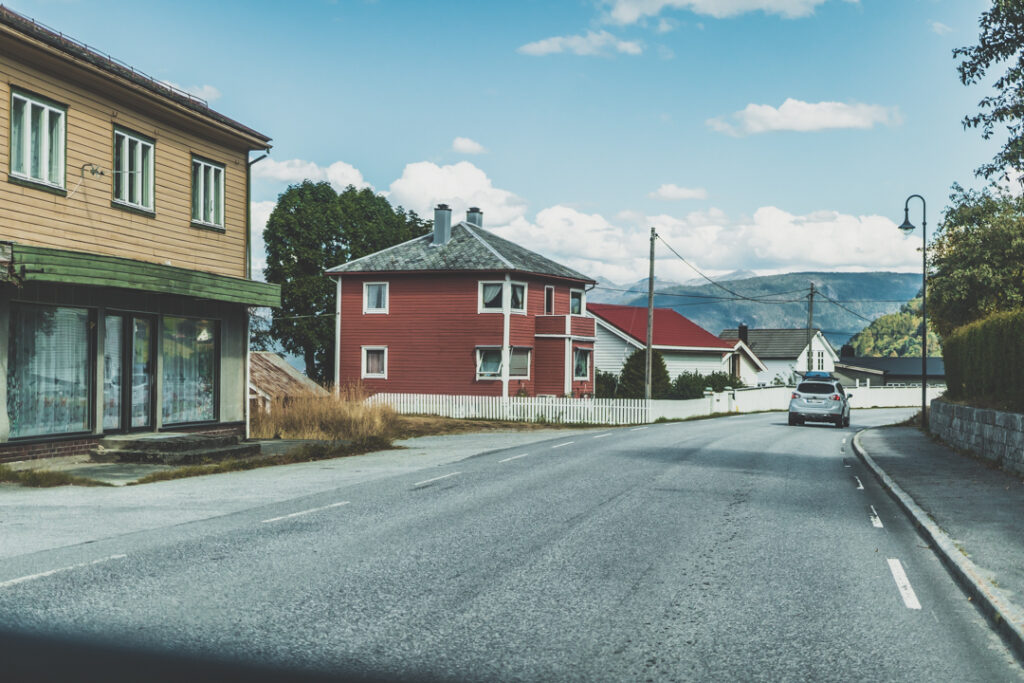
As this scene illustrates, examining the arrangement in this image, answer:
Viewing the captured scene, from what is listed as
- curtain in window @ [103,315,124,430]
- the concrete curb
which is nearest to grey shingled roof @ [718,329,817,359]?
curtain in window @ [103,315,124,430]

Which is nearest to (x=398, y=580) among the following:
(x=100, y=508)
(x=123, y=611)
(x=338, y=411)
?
(x=123, y=611)

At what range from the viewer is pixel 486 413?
37.3 m

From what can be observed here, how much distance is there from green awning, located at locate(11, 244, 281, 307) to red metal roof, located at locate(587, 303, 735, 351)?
36.5 metres

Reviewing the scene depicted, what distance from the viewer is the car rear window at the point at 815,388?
3481cm

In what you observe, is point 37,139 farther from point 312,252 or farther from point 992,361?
point 312,252

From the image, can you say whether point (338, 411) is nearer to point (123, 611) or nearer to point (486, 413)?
point (486, 413)

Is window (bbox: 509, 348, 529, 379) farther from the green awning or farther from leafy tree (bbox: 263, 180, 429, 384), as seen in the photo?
the green awning

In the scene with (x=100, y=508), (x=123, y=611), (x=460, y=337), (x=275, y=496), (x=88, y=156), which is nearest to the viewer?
(x=123, y=611)

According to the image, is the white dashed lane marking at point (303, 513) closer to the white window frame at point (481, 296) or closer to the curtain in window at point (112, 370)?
the curtain in window at point (112, 370)

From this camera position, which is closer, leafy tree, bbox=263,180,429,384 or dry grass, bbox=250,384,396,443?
dry grass, bbox=250,384,396,443

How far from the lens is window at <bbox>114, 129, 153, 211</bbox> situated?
708 inches

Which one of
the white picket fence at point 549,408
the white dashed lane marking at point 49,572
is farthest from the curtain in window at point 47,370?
the white picket fence at point 549,408

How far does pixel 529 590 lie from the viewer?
275 inches

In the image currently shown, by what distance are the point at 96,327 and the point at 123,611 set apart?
12.3m
